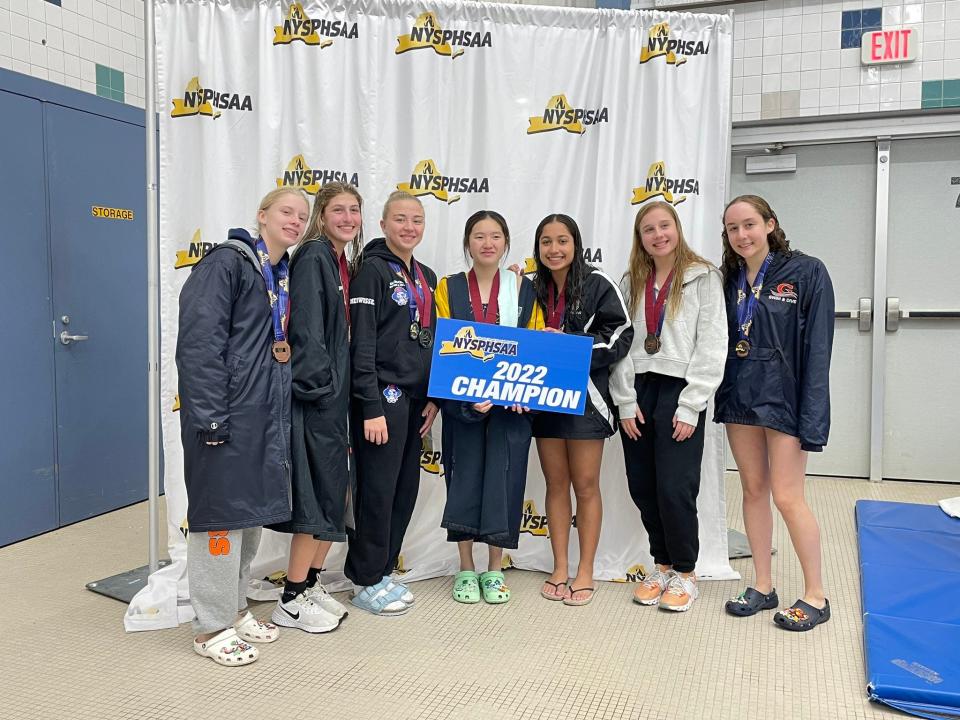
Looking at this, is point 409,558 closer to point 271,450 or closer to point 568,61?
point 271,450

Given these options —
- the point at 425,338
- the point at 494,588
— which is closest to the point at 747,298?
the point at 425,338

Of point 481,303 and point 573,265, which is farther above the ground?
point 573,265

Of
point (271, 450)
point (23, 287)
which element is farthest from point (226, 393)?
point (23, 287)

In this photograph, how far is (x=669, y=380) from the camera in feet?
10.0

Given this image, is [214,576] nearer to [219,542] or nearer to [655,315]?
[219,542]

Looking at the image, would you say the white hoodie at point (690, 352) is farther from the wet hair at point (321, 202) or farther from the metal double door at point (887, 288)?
the metal double door at point (887, 288)

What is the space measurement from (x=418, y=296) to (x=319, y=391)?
0.58 meters

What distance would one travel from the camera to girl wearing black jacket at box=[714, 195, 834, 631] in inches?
111

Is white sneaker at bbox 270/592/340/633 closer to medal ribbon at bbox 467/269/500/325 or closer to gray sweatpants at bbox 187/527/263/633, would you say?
gray sweatpants at bbox 187/527/263/633

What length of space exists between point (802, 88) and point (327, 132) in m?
3.34

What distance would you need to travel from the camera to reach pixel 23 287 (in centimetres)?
392

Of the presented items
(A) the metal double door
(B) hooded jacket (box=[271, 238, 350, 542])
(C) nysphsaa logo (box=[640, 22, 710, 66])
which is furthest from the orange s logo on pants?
(A) the metal double door

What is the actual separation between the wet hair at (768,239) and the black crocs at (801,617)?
1264mm

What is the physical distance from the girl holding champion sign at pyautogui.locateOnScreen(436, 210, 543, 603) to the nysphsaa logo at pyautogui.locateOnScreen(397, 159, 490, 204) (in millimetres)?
387
